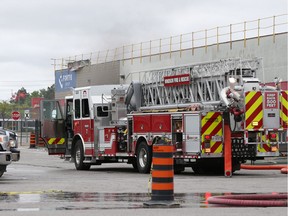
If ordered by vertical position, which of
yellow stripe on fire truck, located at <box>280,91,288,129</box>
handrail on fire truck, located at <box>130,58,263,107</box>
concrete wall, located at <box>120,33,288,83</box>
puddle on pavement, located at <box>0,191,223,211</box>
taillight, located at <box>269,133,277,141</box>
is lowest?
puddle on pavement, located at <box>0,191,223,211</box>

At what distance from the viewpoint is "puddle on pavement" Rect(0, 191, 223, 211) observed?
11523 millimetres

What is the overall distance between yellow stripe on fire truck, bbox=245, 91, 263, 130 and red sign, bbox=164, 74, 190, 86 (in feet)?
8.46

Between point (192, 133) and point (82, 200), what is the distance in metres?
7.73

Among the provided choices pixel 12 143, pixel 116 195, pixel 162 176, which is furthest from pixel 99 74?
pixel 162 176

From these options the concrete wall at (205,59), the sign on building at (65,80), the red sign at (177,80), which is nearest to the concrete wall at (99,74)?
the concrete wall at (205,59)

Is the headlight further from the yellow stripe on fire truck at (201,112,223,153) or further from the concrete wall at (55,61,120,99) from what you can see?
the concrete wall at (55,61,120,99)

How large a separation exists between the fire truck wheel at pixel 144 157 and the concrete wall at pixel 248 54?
6082 mm

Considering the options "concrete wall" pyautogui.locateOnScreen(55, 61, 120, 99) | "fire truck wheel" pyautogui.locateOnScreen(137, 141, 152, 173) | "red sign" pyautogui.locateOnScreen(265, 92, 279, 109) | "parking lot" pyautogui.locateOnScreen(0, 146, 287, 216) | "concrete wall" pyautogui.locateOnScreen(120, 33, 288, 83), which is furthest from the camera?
"concrete wall" pyautogui.locateOnScreen(55, 61, 120, 99)

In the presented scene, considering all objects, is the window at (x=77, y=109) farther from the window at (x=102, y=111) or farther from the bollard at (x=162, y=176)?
the bollard at (x=162, y=176)

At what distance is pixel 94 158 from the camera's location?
23.8m

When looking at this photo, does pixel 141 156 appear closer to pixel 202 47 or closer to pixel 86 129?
pixel 86 129

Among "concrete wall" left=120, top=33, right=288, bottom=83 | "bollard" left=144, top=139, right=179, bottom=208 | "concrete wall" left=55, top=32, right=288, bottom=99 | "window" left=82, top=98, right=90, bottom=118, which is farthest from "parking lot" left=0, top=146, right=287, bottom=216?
"concrete wall" left=120, top=33, right=288, bottom=83

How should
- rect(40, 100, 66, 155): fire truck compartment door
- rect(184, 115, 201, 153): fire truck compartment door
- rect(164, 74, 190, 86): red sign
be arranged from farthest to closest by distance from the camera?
rect(40, 100, 66, 155): fire truck compartment door < rect(164, 74, 190, 86): red sign < rect(184, 115, 201, 153): fire truck compartment door

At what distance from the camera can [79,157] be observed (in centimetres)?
2445
